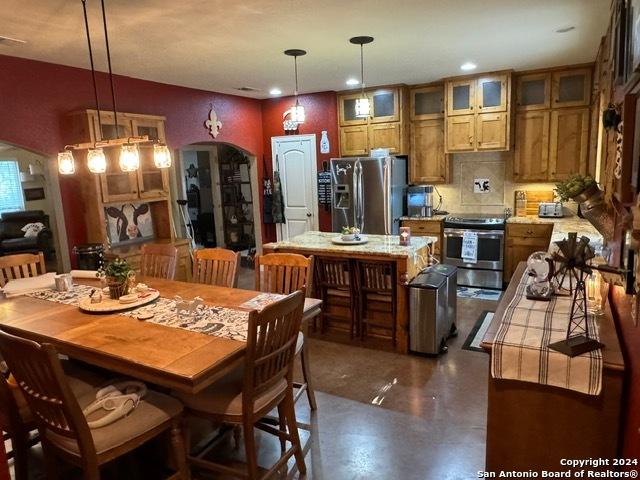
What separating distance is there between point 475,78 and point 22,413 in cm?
544

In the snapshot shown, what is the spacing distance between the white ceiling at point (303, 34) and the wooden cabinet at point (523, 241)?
1.84 meters

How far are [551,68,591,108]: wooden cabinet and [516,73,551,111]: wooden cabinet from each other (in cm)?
6

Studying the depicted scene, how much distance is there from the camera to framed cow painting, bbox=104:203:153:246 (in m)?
4.82

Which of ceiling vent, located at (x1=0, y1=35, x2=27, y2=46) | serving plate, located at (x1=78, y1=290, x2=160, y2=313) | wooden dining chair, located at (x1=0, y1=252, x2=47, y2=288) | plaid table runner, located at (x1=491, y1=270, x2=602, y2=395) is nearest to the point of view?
plaid table runner, located at (x1=491, y1=270, x2=602, y2=395)

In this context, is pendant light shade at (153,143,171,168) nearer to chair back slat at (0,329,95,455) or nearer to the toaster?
chair back slat at (0,329,95,455)

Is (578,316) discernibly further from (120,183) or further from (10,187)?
(10,187)

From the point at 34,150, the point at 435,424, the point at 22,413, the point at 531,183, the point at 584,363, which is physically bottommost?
the point at 435,424

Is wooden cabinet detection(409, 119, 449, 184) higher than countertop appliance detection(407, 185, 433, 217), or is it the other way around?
wooden cabinet detection(409, 119, 449, 184)

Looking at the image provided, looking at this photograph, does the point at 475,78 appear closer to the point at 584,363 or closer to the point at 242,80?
the point at 242,80

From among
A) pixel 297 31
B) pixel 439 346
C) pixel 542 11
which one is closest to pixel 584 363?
pixel 439 346

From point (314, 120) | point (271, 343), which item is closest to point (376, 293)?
point (271, 343)

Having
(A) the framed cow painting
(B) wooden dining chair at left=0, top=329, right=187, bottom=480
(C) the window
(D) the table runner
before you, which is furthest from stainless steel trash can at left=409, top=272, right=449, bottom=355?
(C) the window

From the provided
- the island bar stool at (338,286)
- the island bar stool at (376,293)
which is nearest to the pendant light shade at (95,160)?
the island bar stool at (338,286)

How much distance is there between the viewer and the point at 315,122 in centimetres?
633
